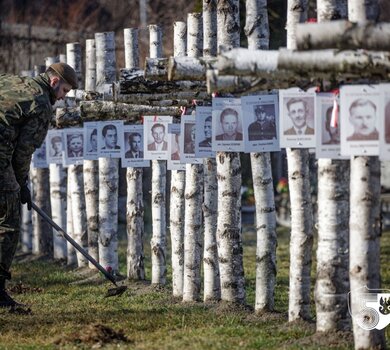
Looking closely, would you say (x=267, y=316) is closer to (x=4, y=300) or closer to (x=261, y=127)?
(x=261, y=127)

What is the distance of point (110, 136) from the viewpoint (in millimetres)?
14773

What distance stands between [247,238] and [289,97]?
47.9ft

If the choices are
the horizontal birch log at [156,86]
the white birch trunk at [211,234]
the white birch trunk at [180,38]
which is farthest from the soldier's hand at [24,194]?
the white birch trunk at [180,38]

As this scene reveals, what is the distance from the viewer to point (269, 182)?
11.2 meters

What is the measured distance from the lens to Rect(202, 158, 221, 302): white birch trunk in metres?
12.1

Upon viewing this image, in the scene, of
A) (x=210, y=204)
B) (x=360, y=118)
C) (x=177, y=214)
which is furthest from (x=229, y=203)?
(x=360, y=118)

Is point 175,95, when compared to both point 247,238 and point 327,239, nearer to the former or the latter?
point 327,239

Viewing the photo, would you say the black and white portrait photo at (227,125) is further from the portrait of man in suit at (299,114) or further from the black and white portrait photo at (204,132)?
the portrait of man in suit at (299,114)

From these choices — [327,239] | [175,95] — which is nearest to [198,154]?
[175,95]

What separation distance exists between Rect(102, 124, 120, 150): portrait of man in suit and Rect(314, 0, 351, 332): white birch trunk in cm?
589

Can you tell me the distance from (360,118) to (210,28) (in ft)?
13.4

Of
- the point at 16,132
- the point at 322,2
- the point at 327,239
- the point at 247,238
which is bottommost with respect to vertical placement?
the point at 247,238

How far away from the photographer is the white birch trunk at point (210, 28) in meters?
12.1

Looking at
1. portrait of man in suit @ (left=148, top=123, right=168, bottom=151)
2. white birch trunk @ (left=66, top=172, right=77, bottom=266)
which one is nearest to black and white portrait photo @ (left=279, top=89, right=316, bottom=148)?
portrait of man in suit @ (left=148, top=123, right=168, bottom=151)
